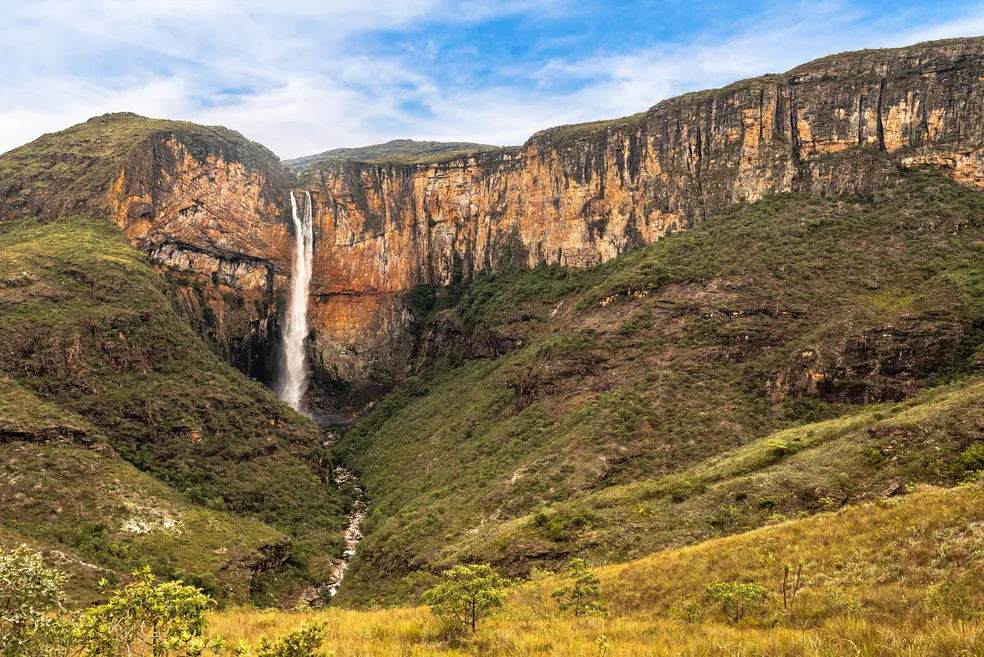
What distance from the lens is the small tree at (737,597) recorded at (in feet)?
43.0

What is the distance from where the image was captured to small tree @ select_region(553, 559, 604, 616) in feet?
53.2

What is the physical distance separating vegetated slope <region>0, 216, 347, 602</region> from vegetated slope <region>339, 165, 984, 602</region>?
7.97 meters

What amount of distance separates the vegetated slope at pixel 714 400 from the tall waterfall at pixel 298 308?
22362 millimetres

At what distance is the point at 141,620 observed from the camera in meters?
7.88

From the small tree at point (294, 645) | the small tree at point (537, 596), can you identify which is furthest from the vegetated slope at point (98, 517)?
the small tree at point (294, 645)

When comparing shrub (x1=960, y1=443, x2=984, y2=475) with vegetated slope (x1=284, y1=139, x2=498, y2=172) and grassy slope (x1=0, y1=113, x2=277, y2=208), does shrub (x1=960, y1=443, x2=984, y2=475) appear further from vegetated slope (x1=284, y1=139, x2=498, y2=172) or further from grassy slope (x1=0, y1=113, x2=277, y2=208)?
vegetated slope (x1=284, y1=139, x2=498, y2=172)

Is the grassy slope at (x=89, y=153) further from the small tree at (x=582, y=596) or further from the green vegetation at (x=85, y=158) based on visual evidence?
the small tree at (x=582, y=596)

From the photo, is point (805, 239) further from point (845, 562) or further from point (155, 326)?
point (155, 326)

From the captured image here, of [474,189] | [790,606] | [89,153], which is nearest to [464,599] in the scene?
[790,606]

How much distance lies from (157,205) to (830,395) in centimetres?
7401

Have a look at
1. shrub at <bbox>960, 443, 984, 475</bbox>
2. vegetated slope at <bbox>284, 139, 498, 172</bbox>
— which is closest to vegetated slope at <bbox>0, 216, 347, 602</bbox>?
shrub at <bbox>960, 443, 984, 475</bbox>

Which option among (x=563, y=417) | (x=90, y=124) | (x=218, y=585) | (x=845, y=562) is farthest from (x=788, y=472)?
(x=90, y=124)

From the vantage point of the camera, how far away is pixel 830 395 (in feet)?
134

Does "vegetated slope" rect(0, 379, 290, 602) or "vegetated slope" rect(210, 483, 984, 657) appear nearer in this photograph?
"vegetated slope" rect(210, 483, 984, 657)
